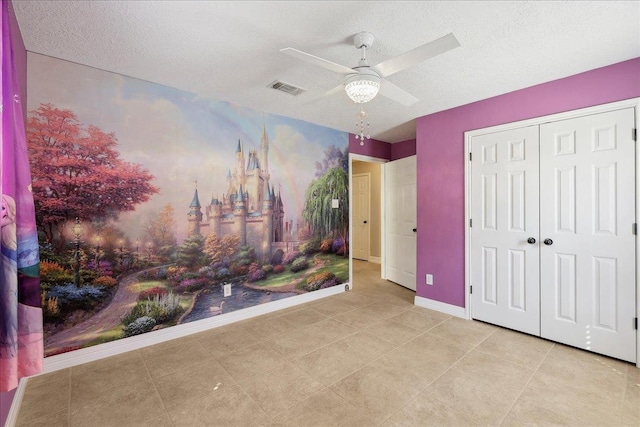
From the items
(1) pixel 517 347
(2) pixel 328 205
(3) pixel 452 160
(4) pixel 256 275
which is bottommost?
(1) pixel 517 347

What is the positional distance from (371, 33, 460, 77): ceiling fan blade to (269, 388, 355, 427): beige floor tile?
2.15 meters

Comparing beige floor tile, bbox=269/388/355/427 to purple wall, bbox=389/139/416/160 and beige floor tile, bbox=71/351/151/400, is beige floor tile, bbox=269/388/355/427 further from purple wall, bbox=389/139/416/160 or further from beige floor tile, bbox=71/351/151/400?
purple wall, bbox=389/139/416/160

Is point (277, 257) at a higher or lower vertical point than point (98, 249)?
lower

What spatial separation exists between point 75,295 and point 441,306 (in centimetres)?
374

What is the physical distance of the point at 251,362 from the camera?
234 centimetres

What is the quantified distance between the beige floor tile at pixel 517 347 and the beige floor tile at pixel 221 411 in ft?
6.58

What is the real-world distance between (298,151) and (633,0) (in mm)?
3078

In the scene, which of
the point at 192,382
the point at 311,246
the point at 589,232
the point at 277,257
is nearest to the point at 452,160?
the point at 589,232

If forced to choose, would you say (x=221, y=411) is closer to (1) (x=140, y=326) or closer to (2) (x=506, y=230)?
(1) (x=140, y=326)

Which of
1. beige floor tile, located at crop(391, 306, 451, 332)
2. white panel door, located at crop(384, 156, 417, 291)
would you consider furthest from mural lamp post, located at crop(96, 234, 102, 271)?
white panel door, located at crop(384, 156, 417, 291)

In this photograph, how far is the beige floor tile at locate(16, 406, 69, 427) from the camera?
1.68 metres

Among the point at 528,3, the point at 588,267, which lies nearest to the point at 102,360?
the point at 528,3

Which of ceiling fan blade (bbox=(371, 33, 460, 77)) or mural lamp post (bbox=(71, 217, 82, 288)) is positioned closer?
ceiling fan blade (bbox=(371, 33, 460, 77))

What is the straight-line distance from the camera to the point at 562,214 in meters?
2.59
